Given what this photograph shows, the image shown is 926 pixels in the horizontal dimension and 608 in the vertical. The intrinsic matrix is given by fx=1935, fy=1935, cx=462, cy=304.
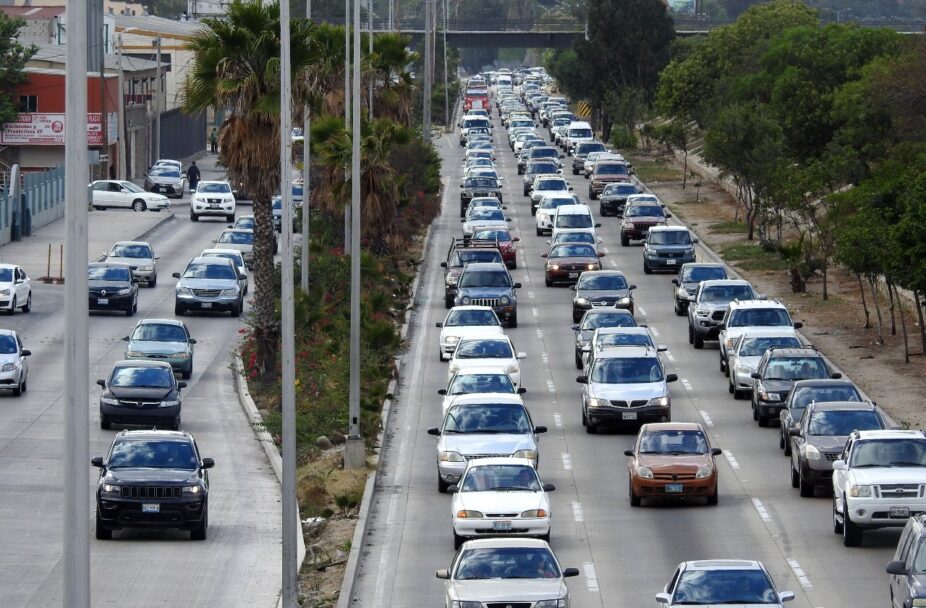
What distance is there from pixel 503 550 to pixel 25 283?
35891mm

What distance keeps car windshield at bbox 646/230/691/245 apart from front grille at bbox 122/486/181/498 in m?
37.1

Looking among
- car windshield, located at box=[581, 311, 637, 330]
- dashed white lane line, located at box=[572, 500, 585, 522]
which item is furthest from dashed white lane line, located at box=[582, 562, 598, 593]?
car windshield, located at box=[581, 311, 637, 330]

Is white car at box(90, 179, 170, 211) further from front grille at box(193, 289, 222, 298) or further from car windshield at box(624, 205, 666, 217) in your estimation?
front grille at box(193, 289, 222, 298)

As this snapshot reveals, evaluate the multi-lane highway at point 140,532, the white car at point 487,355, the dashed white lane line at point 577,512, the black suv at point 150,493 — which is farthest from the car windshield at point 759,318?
the black suv at point 150,493

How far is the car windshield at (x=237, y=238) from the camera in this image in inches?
2606

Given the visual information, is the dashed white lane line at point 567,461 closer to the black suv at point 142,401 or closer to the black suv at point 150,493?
the black suv at point 142,401

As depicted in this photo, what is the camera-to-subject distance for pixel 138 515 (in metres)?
28.3

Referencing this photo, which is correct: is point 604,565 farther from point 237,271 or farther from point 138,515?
point 237,271

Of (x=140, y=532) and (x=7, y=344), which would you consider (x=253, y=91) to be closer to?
(x=7, y=344)

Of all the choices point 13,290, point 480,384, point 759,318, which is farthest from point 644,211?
point 480,384

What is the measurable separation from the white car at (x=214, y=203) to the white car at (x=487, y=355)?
126ft

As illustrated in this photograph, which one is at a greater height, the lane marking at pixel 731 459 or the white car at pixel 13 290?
the white car at pixel 13 290

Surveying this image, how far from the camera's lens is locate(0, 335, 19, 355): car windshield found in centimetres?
4194

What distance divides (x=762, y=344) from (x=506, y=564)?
20216 millimetres
